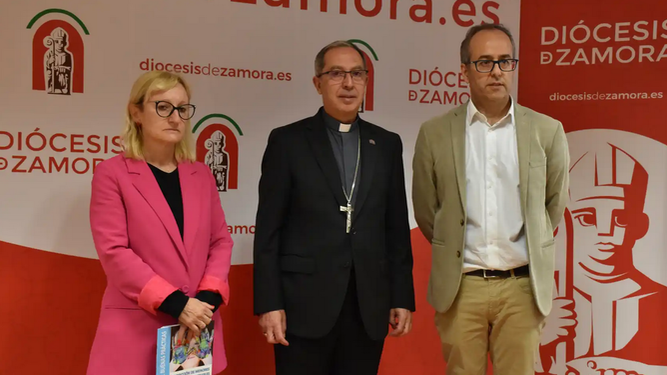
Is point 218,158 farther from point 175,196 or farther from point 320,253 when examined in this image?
point 320,253

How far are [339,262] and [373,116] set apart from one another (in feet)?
5.02

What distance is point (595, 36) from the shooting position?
378cm

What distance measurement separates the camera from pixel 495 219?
8.13ft

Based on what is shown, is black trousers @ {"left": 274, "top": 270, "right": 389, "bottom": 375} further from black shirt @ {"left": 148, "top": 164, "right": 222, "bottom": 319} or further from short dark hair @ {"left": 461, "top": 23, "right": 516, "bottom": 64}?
short dark hair @ {"left": 461, "top": 23, "right": 516, "bottom": 64}

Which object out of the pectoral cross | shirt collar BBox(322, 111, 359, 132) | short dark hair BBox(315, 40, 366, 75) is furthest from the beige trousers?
short dark hair BBox(315, 40, 366, 75)

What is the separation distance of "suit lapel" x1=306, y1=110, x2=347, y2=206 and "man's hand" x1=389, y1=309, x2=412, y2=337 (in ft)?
1.81

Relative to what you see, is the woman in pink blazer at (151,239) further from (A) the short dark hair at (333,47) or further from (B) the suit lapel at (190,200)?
(A) the short dark hair at (333,47)

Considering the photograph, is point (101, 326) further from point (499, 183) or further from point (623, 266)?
point (623, 266)

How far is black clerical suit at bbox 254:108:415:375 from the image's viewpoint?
2375mm

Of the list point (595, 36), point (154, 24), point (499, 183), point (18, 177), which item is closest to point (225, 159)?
point (154, 24)

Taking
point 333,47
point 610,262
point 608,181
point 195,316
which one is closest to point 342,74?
point 333,47

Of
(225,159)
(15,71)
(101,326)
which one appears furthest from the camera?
(225,159)

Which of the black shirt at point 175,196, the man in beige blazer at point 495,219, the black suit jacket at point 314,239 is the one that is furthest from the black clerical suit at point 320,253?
the man in beige blazer at point 495,219

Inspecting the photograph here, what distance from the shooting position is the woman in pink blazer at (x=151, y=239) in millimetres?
2189
